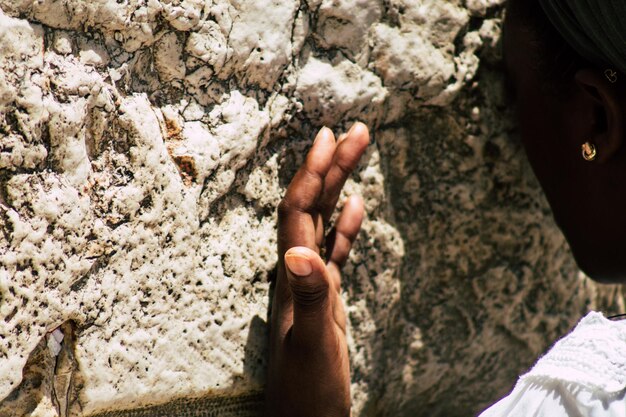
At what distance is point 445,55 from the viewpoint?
4.81 ft

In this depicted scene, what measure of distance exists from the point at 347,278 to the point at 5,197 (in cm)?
65

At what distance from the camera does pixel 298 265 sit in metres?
1.12

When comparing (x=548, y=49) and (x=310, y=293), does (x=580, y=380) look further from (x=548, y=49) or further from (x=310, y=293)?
(x=548, y=49)

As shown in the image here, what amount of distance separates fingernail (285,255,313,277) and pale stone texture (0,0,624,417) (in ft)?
0.62

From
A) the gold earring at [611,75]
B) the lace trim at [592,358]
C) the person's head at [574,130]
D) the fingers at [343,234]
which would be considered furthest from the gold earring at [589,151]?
the fingers at [343,234]

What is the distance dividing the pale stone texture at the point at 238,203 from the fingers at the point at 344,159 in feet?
0.27

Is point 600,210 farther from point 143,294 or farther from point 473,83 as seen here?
point 143,294

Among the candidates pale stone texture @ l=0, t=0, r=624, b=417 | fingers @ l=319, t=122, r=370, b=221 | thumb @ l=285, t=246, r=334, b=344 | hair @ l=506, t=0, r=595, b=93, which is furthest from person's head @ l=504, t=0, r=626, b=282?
thumb @ l=285, t=246, r=334, b=344

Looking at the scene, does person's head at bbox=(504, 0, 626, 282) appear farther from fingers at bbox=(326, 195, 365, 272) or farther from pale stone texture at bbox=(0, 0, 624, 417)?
fingers at bbox=(326, 195, 365, 272)

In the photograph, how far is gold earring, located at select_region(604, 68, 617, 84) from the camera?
3.76 ft

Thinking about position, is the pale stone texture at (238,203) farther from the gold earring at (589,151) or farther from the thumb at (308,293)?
the gold earring at (589,151)

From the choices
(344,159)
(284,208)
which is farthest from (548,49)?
(284,208)

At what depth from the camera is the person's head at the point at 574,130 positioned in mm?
1182

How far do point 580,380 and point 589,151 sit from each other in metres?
0.39
